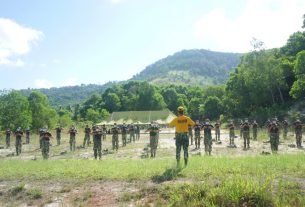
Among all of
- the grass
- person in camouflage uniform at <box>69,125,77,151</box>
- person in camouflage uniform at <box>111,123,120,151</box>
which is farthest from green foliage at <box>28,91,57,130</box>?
the grass

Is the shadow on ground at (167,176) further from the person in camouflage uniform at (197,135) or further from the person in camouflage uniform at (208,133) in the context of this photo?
the person in camouflage uniform at (197,135)

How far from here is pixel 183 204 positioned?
39.2ft

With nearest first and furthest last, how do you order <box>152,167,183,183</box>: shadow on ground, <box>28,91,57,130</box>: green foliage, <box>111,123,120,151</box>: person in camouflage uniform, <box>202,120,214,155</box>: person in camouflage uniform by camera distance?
<box>152,167,183,183</box>: shadow on ground
<box>202,120,214,155</box>: person in camouflage uniform
<box>111,123,120,151</box>: person in camouflage uniform
<box>28,91,57,130</box>: green foliage

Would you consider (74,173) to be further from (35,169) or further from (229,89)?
(229,89)

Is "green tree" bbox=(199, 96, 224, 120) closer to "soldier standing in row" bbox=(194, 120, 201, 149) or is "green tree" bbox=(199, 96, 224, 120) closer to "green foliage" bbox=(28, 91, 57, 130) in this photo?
"green foliage" bbox=(28, 91, 57, 130)

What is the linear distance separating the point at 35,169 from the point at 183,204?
9.16 metres

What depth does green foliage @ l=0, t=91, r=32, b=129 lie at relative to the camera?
82062mm

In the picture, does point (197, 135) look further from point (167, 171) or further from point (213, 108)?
point (213, 108)

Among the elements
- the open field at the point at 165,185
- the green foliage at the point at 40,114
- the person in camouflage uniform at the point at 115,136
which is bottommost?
the open field at the point at 165,185

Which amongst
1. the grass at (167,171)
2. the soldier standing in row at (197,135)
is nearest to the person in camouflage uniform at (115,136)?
the soldier standing in row at (197,135)

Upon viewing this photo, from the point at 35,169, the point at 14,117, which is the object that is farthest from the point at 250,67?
the point at 35,169

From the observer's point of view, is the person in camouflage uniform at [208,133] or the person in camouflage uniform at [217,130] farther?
the person in camouflage uniform at [217,130]

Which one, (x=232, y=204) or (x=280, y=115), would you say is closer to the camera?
(x=232, y=204)

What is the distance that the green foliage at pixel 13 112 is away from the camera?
82.1m
